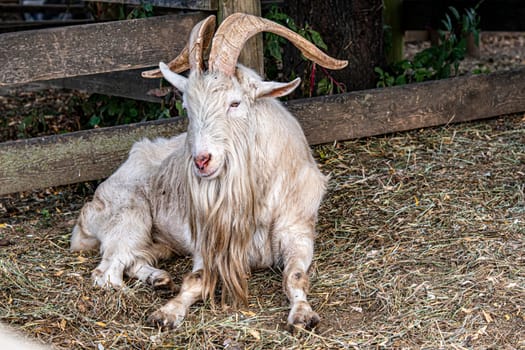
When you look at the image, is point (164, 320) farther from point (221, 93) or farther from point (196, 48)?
point (196, 48)

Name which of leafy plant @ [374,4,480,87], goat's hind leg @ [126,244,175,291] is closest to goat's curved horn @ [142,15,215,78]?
goat's hind leg @ [126,244,175,291]

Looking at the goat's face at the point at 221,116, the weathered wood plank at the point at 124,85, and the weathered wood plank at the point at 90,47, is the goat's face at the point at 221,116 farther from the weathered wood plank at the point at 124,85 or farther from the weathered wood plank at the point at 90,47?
the weathered wood plank at the point at 124,85

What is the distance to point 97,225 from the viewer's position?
205 inches

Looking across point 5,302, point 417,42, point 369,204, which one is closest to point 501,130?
point 369,204

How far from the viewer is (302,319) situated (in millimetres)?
3969

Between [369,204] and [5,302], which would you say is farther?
[369,204]

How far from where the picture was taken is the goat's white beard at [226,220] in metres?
4.28

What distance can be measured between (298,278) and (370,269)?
51cm

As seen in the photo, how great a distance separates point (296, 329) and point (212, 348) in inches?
16.5

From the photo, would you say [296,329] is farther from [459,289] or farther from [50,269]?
[50,269]

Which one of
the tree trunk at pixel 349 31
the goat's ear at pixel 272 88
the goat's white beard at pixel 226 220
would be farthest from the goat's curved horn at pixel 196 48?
the tree trunk at pixel 349 31

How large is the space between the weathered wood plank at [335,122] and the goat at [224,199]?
0.43m

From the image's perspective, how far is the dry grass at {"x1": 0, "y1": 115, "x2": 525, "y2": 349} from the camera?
12.9ft

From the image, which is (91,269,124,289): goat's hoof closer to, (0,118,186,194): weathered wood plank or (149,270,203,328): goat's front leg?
(149,270,203,328): goat's front leg
